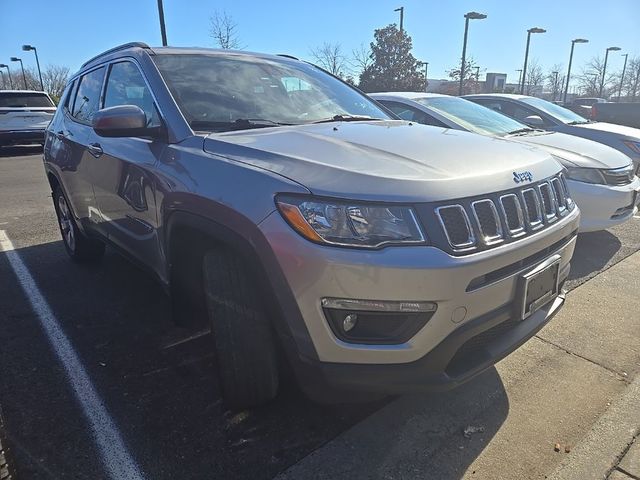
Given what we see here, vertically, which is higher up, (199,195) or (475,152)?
(475,152)

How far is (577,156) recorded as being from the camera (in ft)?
16.8

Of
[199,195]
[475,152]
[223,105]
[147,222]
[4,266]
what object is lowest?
[4,266]

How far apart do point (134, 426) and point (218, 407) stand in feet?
1.31

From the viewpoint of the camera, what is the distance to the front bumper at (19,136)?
42.8 feet

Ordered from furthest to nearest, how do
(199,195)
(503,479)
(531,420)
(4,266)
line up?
(4,266) → (531,420) → (199,195) → (503,479)

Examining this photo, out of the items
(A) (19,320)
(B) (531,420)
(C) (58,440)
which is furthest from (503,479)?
(A) (19,320)

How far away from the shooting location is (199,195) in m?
2.22

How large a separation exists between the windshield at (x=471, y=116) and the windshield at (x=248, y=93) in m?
2.37

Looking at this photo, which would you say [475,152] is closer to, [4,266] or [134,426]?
[134,426]

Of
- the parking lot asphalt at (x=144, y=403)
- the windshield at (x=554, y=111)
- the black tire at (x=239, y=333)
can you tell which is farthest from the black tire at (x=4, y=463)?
the windshield at (x=554, y=111)

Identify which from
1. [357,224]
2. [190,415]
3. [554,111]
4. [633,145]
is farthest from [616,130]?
[190,415]

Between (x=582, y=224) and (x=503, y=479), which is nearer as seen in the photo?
(x=503, y=479)

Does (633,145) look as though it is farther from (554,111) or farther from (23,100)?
(23,100)

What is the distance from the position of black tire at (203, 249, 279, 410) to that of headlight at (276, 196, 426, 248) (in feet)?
1.47
